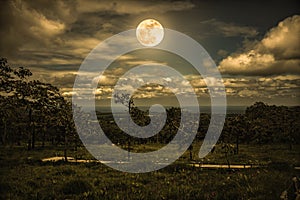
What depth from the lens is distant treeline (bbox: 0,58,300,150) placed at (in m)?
→ 12.5

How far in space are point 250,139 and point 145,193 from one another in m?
46.5

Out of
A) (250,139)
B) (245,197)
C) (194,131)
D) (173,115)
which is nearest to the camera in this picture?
(245,197)

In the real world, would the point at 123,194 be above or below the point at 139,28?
below

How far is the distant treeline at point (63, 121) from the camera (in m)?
12.5

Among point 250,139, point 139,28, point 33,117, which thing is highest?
point 139,28

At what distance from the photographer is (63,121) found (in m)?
25.7

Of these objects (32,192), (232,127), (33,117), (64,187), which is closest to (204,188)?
(64,187)

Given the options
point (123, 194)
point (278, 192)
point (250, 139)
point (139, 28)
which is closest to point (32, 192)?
point (123, 194)

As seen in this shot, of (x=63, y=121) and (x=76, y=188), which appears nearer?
(x=76, y=188)

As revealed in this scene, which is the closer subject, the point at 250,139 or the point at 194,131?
the point at 194,131

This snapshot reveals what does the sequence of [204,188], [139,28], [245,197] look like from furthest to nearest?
1. [139,28]
2. [204,188]
3. [245,197]

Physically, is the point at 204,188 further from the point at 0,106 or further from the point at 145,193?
the point at 0,106

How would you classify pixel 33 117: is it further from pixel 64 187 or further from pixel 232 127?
pixel 64 187

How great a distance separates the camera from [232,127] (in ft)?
131
